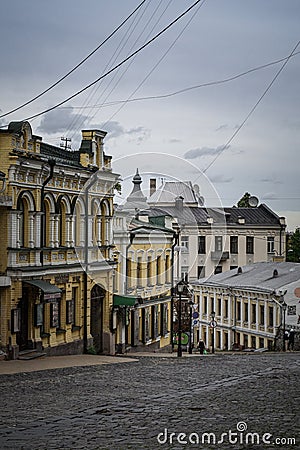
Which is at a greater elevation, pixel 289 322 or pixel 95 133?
pixel 95 133

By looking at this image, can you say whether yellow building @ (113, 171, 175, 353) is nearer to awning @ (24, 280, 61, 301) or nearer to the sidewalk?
the sidewalk

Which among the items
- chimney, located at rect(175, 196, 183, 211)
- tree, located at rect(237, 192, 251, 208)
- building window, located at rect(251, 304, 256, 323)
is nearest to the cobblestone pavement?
chimney, located at rect(175, 196, 183, 211)

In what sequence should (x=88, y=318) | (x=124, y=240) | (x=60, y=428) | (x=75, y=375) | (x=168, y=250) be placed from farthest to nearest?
(x=168, y=250)
(x=124, y=240)
(x=88, y=318)
(x=75, y=375)
(x=60, y=428)

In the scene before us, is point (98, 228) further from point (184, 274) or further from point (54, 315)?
point (184, 274)

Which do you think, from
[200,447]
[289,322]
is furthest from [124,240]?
[200,447]

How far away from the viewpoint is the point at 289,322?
42094 mm

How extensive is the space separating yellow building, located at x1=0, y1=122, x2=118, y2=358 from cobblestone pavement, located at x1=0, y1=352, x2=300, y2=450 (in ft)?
17.1

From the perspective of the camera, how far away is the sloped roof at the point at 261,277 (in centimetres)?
4397

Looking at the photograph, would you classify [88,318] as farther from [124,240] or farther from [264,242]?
[264,242]

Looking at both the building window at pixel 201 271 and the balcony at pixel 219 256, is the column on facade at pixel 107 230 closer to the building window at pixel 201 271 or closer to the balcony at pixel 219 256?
the building window at pixel 201 271

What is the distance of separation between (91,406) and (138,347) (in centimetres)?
2221

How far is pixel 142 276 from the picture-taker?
34.9 m

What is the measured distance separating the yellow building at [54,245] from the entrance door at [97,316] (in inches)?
1.4
